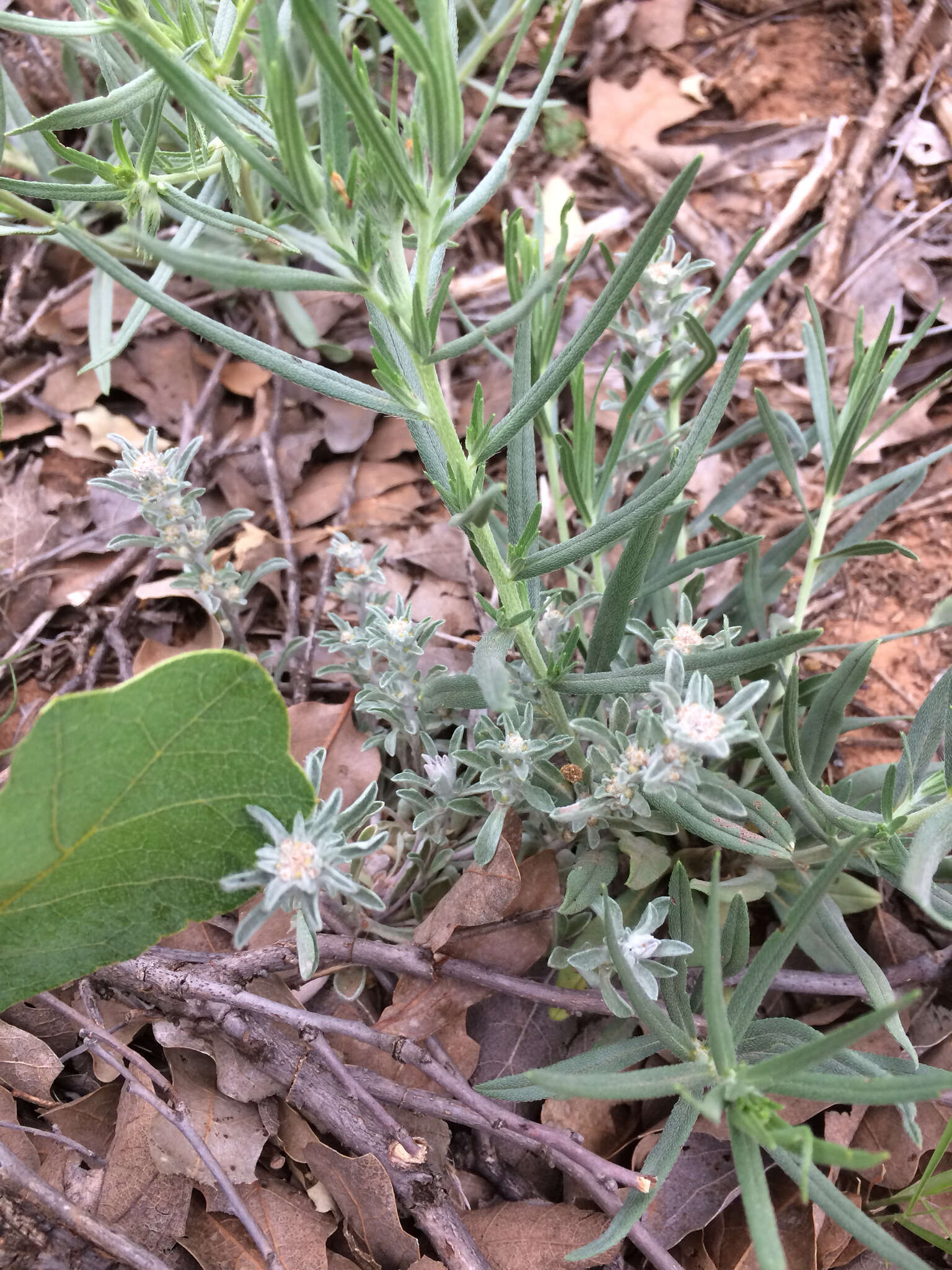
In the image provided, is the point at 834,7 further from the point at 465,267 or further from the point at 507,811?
→ the point at 507,811

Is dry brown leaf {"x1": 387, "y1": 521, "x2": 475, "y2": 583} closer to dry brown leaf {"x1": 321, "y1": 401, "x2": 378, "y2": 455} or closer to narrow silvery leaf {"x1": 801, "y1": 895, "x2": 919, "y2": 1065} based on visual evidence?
dry brown leaf {"x1": 321, "y1": 401, "x2": 378, "y2": 455}

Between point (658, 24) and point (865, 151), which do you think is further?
point (658, 24)

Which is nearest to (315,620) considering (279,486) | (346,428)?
(279,486)

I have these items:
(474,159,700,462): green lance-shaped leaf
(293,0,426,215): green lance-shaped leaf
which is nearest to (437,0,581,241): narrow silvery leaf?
(293,0,426,215): green lance-shaped leaf

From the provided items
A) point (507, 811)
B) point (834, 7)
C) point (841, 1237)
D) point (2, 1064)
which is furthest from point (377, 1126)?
point (834, 7)

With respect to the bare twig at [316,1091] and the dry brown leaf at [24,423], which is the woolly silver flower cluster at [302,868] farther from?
the dry brown leaf at [24,423]

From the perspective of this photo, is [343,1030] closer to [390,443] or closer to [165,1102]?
[165,1102]

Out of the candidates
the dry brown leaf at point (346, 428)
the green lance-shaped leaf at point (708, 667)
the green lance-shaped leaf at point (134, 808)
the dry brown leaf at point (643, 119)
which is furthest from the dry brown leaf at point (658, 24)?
the green lance-shaped leaf at point (134, 808)
